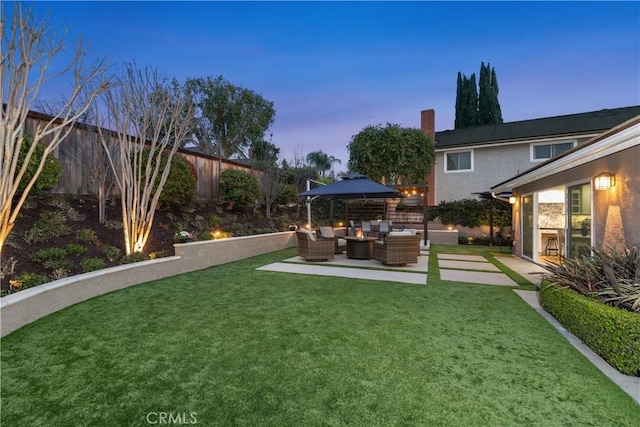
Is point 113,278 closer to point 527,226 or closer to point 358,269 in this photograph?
point 358,269

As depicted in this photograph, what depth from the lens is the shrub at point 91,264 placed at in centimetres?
514

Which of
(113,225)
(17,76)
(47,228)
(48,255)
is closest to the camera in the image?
(17,76)

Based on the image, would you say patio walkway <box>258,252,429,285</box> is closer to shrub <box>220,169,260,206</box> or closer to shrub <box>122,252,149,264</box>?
shrub <box>122,252,149,264</box>

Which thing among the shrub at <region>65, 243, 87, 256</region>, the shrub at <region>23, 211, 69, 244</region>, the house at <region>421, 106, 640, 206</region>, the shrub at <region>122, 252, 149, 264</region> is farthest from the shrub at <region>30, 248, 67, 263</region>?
the house at <region>421, 106, 640, 206</region>

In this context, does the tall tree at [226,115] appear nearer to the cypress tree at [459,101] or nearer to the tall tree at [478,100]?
the cypress tree at [459,101]

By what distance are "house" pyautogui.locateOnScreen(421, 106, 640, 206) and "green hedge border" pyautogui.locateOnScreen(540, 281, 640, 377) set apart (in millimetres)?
13973

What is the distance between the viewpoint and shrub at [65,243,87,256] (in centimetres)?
545

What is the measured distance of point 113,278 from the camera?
5.16 metres

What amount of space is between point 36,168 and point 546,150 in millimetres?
20034

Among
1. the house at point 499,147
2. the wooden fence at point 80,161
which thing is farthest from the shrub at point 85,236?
the house at point 499,147

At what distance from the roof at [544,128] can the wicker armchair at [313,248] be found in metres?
11.9

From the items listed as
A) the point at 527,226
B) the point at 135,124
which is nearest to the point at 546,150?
the point at 527,226

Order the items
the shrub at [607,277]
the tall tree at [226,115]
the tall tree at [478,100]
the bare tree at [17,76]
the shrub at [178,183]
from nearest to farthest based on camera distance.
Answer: the shrub at [607,277] < the bare tree at [17,76] < the shrub at [178,183] < the tall tree at [226,115] < the tall tree at [478,100]

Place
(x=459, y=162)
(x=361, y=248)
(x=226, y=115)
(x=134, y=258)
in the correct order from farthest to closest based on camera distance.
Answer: (x=226, y=115)
(x=459, y=162)
(x=361, y=248)
(x=134, y=258)
